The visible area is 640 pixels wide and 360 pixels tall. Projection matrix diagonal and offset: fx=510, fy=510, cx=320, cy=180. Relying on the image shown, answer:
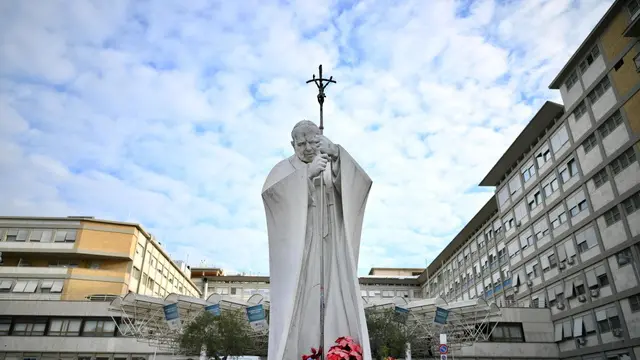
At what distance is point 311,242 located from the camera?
8641 mm

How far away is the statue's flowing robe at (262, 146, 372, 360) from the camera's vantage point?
7.86 meters

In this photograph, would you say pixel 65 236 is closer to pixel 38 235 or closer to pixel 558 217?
pixel 38 235

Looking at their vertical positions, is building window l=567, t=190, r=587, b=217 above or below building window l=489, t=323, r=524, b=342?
above

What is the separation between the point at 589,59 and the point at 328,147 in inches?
1429

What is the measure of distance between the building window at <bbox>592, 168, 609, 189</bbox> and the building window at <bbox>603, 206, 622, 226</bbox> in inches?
84.4

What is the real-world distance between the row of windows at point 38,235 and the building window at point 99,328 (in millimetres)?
10675

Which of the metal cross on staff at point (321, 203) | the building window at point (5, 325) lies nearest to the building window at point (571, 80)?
the metal cross on staff at point (321, 203)

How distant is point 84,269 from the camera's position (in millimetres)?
49812

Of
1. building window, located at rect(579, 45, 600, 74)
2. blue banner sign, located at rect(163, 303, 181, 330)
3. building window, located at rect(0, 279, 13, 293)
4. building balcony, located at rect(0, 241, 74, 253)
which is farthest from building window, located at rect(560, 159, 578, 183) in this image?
building window, located at rect(0, 279, 13, 293)

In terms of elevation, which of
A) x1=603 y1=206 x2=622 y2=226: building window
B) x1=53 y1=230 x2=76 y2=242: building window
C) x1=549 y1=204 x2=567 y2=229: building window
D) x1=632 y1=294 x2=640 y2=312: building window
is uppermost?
x1=53 y1=230 x2=76 y2=242: building window

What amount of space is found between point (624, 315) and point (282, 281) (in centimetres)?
3349

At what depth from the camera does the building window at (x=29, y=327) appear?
43.1 meters

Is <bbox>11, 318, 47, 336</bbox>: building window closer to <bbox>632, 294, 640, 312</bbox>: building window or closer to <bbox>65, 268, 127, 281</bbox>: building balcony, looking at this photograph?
<bbox>65, 268, 127, 281</bbox>: building balcony

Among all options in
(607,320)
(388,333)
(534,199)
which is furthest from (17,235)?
(607,320)
